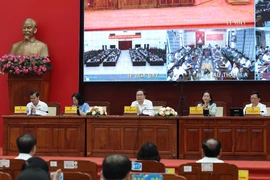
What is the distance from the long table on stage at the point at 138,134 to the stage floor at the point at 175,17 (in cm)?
266

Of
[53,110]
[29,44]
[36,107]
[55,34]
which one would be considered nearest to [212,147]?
[36,107]

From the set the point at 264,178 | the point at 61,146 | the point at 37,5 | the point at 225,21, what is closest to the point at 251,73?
the point at 225,21

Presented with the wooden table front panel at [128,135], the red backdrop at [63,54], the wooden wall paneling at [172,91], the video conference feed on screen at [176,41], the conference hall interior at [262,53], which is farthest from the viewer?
the red backdrop at [63,54]

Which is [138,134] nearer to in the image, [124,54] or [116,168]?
[124,54]

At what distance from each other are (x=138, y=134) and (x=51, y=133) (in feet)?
4.34

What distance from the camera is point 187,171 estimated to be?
134 inches

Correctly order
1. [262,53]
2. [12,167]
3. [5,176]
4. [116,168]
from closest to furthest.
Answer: [116,168], [5,176], [12,167], [262,53]

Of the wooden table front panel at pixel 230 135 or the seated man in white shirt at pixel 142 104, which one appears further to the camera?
the seated man in white shirt at pixel 142 104

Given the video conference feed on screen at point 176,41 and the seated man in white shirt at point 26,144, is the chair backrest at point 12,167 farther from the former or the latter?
the video conference feed on screen at point 176,41

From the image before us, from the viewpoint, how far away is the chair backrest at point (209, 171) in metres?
3.36

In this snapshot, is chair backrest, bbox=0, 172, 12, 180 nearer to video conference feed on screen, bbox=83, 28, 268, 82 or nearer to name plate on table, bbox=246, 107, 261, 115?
name plate on table, bbox=246, 107, 261, 115

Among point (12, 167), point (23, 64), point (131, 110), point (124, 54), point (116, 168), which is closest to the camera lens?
point (116, 168)

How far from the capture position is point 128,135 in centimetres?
626

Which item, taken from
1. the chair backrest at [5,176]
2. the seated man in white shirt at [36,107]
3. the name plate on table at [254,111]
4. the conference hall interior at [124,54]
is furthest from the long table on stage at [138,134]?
the chair backrest at [5,176]
